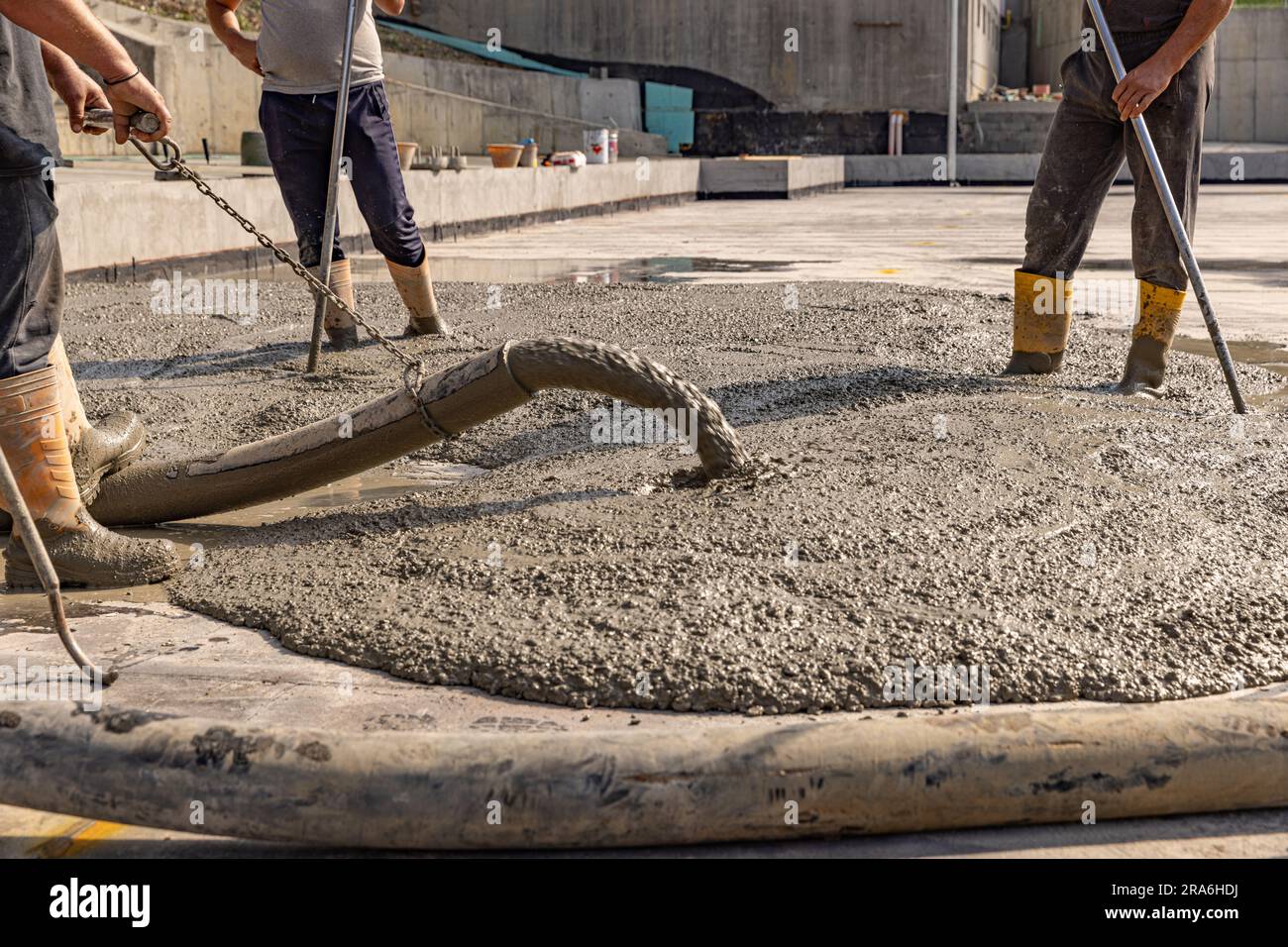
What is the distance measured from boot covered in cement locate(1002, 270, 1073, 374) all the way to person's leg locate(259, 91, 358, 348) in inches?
101

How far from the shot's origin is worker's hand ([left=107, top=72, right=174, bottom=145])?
112 inches

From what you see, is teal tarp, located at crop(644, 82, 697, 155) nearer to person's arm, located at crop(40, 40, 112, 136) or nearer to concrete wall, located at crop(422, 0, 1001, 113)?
concrete wall, located at crop(422, 0, 1001, 113)

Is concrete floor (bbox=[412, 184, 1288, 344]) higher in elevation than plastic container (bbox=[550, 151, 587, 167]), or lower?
lower

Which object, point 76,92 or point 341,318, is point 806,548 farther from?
point 341,318

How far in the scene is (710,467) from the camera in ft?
Result: 11.0

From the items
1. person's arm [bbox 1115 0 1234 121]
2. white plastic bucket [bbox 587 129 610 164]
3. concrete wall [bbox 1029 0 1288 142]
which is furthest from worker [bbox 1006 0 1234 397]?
concrete wall [bbox 1029 0 1288 142]

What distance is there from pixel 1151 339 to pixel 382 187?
2961 millimetres

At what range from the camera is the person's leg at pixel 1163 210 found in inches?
174

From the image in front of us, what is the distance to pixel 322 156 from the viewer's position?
5344 millimetres

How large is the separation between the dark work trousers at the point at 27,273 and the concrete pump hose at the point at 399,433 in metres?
0.57

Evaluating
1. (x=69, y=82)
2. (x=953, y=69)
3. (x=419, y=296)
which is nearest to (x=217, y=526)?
(x=69, y=82)
